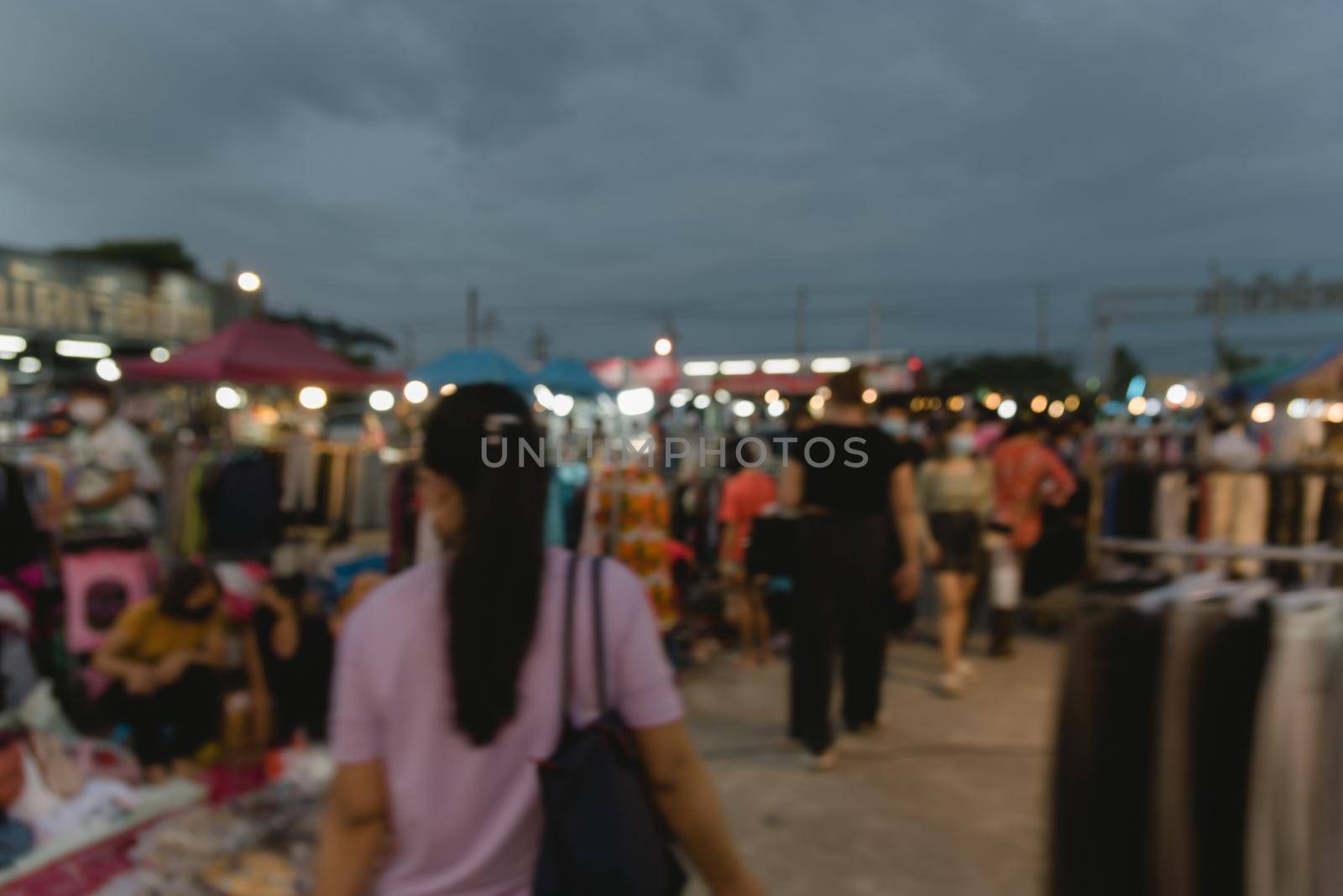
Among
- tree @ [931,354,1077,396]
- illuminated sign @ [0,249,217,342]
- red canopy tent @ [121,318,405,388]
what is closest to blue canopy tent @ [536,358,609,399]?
red canopy tent @ [121,318,405,388]

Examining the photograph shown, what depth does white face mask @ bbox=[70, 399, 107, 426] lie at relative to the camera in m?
5.08

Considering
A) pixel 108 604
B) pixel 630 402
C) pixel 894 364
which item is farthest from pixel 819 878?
pixel 894 364

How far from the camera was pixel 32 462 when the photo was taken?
5.26m

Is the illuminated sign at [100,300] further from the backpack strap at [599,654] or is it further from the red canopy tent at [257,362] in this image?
the backpack strap at [599,654]

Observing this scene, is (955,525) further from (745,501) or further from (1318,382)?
(1318,382)

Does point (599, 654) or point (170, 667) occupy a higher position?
point (599, 654)

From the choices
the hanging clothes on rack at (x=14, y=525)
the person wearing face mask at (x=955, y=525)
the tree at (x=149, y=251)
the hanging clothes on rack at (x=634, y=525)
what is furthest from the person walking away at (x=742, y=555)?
the tree at (x=149, y=251)

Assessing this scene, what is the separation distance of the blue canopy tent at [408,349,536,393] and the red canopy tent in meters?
0.94

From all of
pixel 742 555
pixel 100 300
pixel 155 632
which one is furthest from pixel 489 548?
pixel 100 300

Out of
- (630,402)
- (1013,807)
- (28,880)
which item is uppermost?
(630,402)

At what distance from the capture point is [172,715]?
13.8 ft

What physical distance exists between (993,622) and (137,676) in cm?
522

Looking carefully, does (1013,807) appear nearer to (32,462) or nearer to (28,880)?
(28,880)

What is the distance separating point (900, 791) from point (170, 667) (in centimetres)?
358
